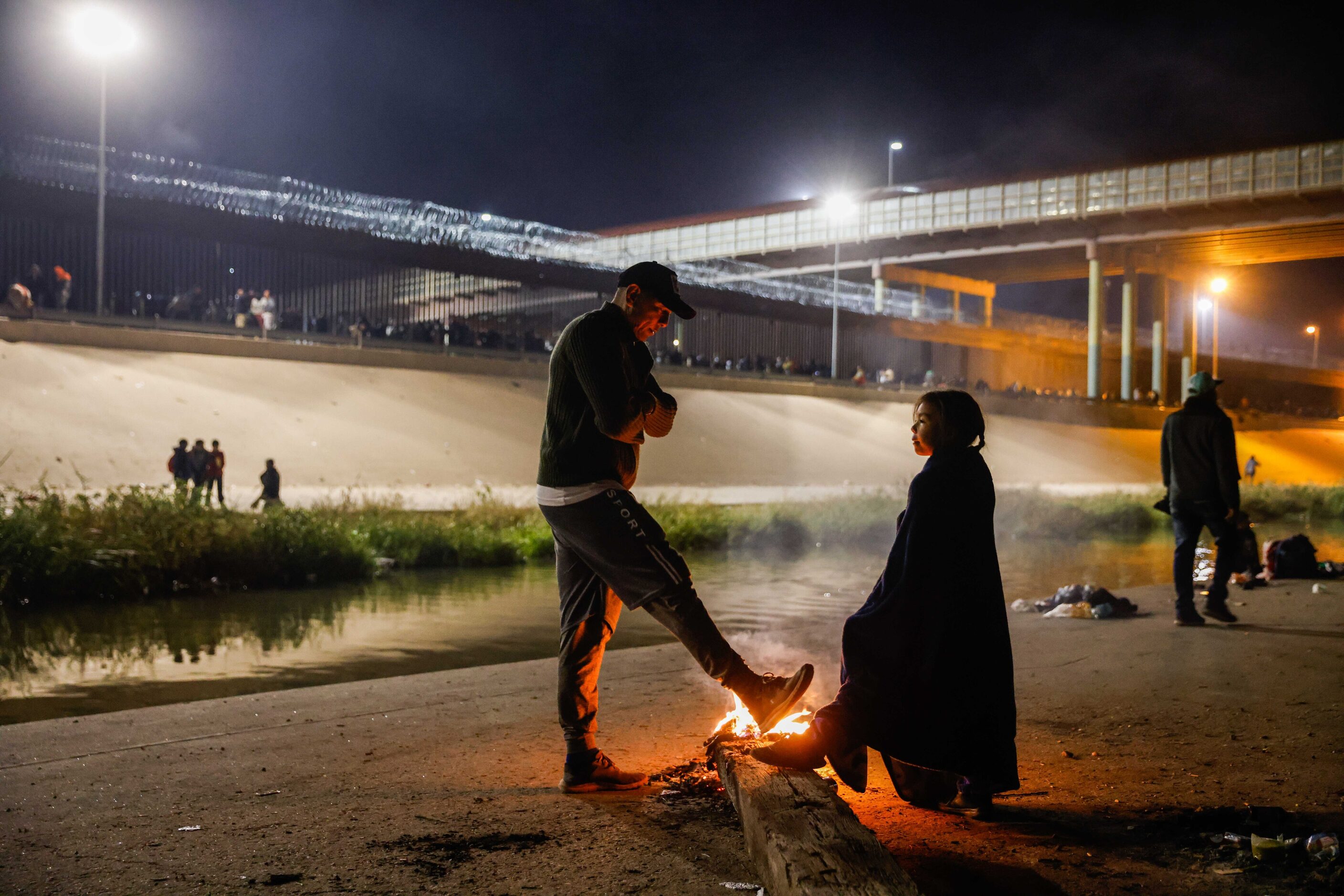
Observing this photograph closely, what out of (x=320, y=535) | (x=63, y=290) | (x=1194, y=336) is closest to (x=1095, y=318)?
(x=1194, y=336)

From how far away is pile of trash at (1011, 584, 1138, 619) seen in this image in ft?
28.3

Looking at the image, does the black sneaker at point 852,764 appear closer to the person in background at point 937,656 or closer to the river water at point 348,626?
the person in background at point 937,656

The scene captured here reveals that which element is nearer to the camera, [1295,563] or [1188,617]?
[1188,617]

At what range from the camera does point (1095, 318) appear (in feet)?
197

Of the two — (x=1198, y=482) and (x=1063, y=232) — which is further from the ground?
(x=1063, y=232)

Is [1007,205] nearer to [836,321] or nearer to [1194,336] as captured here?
[836,321]

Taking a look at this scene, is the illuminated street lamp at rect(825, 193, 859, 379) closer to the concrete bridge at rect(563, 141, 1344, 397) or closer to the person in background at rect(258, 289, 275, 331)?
the concrete bridge at rect(563, 141, 1344, 397)

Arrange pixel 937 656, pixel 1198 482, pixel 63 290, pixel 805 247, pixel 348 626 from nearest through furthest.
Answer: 1. pixel 937 656
2. pixel 1198 482
3. pixel 348 626
4. pixel 63 290
5. pixel 805 247

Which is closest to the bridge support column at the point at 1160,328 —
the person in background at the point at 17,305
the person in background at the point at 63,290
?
the person in background at the point at 63,290

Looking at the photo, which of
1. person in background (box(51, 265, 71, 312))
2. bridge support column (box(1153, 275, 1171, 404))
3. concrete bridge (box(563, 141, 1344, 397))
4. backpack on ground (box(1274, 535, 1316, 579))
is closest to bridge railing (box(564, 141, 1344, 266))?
concrete bridge (box(563, 141, 1344, 397))

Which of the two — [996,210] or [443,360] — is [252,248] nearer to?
[443,360]

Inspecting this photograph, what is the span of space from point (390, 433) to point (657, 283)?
25.2m

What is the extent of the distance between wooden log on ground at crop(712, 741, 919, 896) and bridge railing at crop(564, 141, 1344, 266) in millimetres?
47876

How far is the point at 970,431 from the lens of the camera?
3.70m
